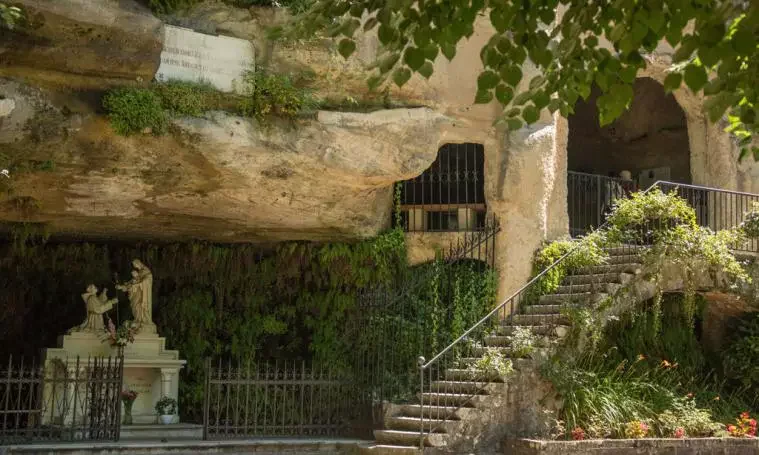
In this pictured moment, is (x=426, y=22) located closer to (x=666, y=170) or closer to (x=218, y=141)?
(x=218, y=141)

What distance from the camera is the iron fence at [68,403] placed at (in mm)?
12422

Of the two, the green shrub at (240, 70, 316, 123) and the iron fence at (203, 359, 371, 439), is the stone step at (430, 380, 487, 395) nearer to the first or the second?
the iron fence at (203, 359, 371, 439)

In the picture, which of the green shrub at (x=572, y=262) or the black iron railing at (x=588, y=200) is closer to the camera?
the green shrub at (x=572, y=262)

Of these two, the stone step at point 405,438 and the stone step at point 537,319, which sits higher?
the stone step at point 537,319

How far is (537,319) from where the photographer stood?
47.5 feet

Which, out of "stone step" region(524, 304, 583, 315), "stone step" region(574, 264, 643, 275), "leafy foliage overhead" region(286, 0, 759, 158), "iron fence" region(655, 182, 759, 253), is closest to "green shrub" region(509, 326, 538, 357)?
"stone step" region(524, 304, 583, 315)

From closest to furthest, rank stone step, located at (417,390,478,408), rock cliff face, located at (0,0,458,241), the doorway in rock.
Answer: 1. rock cliff face, located at (0,0,458,241)
2. stone step, located at (417,390,478,408)
3. the doorway in rock

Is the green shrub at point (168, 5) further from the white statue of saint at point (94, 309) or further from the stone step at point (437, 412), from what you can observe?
the stone step at point (437, 412)

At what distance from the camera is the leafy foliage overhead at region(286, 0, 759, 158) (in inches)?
238

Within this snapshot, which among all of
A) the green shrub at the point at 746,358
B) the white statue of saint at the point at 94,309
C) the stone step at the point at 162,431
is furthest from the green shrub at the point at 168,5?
the green shrub at the point at 746,358

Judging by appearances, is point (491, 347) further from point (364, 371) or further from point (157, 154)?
point (157, 154)

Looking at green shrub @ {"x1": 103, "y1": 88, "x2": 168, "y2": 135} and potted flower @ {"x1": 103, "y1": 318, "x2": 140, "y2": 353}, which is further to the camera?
potted flower @ {"x1": 103, "y1": 318, "x2": 140, "y2": 353}

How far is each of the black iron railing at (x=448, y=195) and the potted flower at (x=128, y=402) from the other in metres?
5.29

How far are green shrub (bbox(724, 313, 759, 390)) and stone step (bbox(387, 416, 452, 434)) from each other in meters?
6.78
